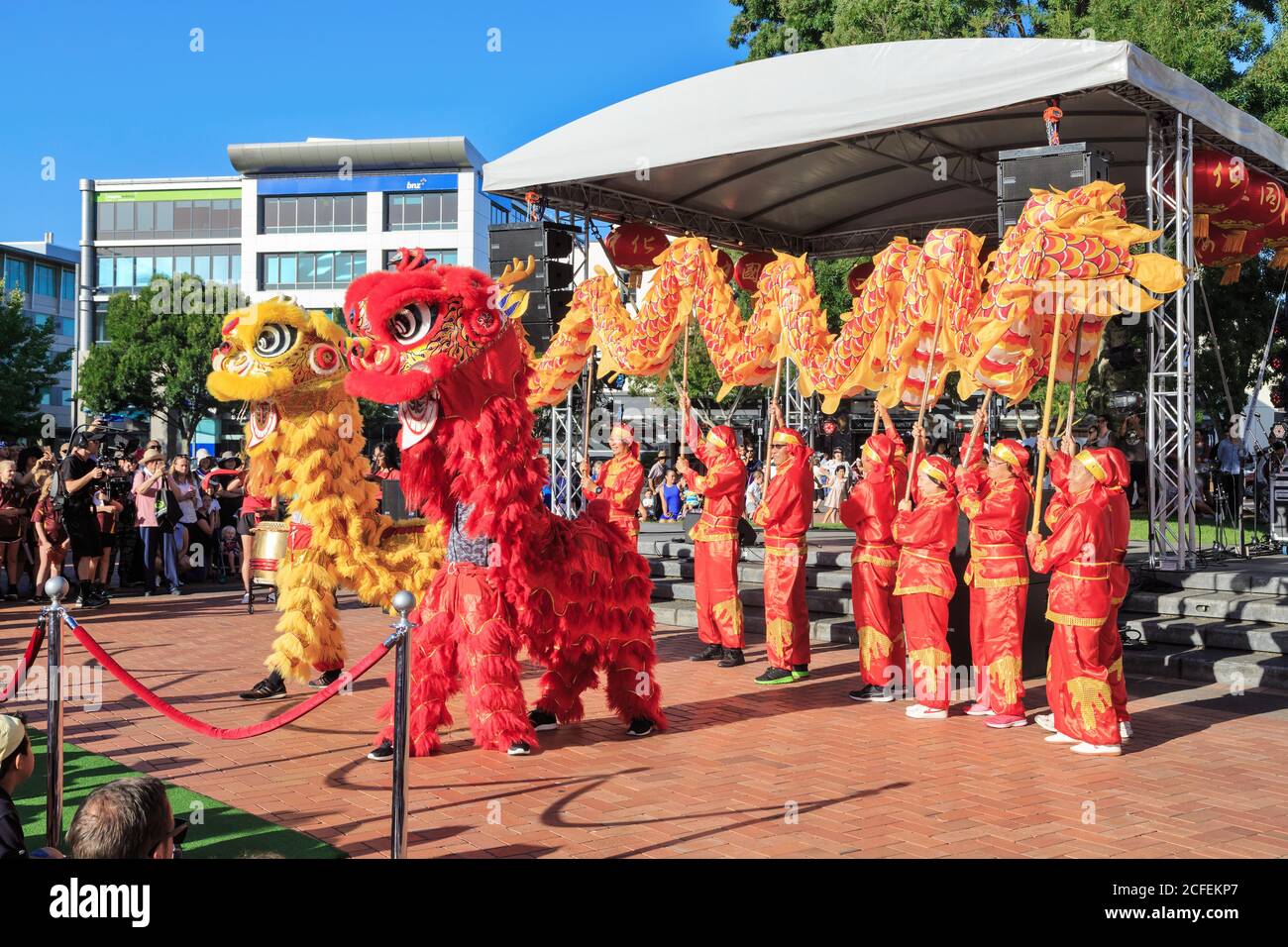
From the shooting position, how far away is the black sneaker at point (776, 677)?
26.4 ft

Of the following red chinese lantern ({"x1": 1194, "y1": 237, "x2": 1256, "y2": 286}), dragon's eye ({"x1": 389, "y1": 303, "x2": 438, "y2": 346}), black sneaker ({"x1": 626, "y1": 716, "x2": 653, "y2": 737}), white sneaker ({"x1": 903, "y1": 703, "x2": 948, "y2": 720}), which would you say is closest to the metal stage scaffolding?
red chinese lantern ({"x1": 1194, "y1": 237, "x2": 1256, "y2": 286})

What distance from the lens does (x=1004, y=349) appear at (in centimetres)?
742

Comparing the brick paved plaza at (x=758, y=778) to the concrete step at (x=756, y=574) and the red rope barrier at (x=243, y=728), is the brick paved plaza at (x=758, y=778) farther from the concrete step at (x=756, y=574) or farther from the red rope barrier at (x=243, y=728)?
the concrete step at (x=756, y=574)

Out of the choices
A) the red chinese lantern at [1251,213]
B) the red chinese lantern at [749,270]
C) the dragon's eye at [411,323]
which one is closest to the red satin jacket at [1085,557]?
the dragon's eye at [411,323]

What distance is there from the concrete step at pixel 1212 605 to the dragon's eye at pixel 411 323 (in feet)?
21.6

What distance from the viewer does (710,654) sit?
907 cm

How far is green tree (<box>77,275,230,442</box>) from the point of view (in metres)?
33.2

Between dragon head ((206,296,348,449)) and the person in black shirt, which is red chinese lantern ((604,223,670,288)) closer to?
the person in black shirt

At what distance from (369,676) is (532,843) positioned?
4.13 metres

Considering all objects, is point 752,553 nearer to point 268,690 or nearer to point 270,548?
point 270,548

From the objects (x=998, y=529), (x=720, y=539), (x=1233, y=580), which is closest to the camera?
(x=998, y=529)

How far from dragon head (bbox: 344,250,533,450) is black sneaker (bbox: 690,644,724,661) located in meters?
3.86

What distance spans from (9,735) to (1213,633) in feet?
26.2

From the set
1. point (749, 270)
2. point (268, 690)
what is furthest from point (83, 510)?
point (749, 270)
